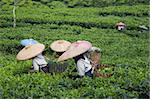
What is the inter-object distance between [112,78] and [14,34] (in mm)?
9649

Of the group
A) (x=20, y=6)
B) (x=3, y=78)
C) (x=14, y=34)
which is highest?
(x=3, y=78)

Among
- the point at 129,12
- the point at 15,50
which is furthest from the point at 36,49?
the point at 129,12

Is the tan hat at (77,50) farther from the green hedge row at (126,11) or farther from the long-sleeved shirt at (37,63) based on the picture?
the green hedge row at (126,11)

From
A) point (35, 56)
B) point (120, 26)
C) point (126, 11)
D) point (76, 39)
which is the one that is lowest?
point (126, 11)

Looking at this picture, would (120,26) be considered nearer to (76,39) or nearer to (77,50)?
(76,39)

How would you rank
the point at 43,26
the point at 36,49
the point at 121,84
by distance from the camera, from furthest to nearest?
the point at 43,26 < the point at 36,49 < the point at 121,84

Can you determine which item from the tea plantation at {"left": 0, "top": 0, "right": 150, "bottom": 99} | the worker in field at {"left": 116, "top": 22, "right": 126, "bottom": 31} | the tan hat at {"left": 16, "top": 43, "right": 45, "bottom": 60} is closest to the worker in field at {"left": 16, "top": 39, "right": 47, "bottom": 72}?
the tan hat at {"left": 16, "top": 43, "right": 45, "bottom": 60}

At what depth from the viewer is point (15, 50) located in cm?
1504

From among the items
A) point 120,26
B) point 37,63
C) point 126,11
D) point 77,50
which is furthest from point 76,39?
point 126,11

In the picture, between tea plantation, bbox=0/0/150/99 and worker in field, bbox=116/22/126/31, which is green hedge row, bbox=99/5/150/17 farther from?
worker in field, bbox=116/22/126/31

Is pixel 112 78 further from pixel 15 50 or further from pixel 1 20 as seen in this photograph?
pixel 1 20

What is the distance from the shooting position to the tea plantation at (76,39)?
23.4ft

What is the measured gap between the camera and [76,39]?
1571 cm

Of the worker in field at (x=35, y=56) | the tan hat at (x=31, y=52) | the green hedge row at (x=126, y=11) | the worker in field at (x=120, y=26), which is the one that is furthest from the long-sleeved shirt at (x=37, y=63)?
the green hedge row at (x=126, y=11)
